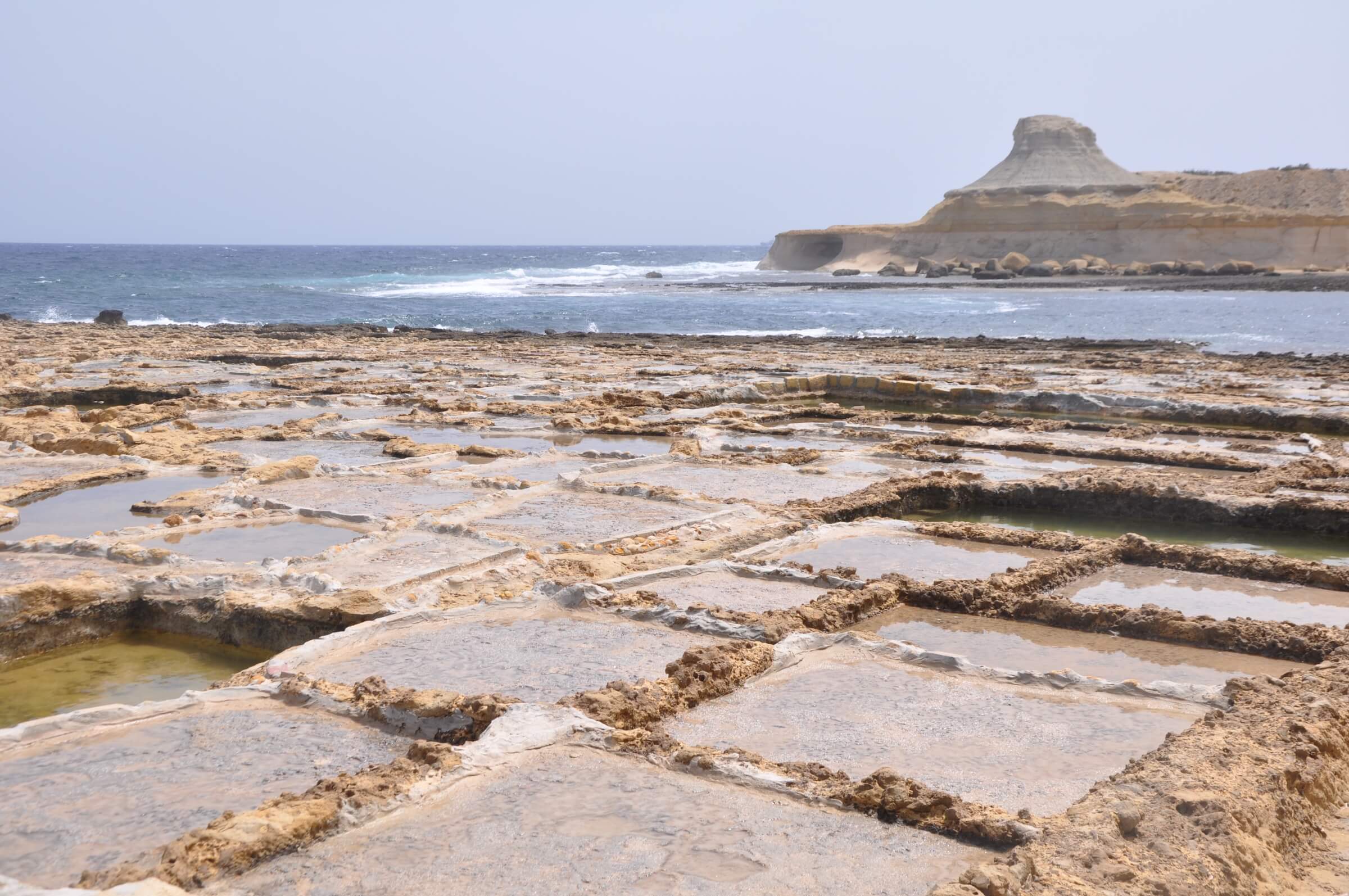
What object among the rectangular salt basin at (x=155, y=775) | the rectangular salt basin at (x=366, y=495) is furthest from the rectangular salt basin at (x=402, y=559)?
the rectangular salt basin at (x=155, y=775)

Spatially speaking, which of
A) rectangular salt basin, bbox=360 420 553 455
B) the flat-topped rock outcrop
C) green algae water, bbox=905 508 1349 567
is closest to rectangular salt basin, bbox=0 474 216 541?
rectangular salt basin, bbox=360 420 553 455

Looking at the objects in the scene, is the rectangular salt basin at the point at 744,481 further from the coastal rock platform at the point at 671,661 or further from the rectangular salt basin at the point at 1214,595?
the rectangular salt basin at the point at 1214,595

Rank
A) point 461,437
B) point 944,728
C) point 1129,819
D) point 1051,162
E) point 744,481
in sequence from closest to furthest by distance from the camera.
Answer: point 1129,819, point 944,728, point 744,481, point 461,437, point 1051,162

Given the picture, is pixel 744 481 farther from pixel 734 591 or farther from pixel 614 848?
pixel 614 848

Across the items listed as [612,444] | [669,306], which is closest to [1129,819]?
[612,444]

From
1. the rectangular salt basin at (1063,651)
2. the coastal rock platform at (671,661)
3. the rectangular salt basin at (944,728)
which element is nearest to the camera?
the coastal rock platform at (671,661)

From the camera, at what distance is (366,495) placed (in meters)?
7.42

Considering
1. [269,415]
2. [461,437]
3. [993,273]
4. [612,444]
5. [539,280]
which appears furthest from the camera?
[539,280]

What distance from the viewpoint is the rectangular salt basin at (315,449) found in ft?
29.7

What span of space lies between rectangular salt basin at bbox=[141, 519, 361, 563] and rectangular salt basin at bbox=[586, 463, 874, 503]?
6.73 feet

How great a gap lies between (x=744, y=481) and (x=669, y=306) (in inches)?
1464

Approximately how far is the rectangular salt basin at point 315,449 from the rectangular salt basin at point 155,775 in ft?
16.1

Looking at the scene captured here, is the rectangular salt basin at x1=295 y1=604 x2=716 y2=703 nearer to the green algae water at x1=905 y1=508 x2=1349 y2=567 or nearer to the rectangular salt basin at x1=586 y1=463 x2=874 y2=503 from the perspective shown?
the rectangular salt basin at x1=586 y1=463 x2=874 y2=503

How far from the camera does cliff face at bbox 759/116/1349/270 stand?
65.5 metres
